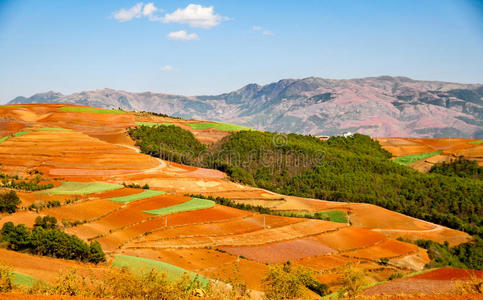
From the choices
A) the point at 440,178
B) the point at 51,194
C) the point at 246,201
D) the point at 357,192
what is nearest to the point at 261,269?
the point at 51,194

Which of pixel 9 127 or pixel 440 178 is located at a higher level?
pixel 9 127

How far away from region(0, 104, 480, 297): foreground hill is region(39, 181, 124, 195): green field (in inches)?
7.3

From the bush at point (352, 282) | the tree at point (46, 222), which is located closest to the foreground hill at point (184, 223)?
the tree at point (46, 222)

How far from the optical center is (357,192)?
420 feet

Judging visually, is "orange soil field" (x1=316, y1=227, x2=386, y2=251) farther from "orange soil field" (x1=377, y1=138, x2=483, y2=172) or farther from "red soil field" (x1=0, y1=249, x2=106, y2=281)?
"orange soil field" (x1=377, y1=138, x2=483, y2=172)

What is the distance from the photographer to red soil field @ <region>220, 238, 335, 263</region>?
54406 mm

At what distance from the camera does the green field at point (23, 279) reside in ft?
110

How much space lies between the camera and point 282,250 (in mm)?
58125

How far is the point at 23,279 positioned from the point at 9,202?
2614 cm

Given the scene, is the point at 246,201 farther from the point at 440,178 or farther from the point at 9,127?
the point at 9,127

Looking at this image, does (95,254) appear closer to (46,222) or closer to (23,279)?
(23,279)

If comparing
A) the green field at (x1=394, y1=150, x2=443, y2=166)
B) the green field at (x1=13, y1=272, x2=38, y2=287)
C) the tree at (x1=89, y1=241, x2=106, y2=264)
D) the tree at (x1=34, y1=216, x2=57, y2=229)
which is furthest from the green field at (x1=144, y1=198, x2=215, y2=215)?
the green field at (x1=394, y1=150, x2=443, y2=166)

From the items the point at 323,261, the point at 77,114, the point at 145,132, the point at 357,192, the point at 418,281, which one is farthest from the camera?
the point at 77,114

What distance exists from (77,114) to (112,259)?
13558 cm
